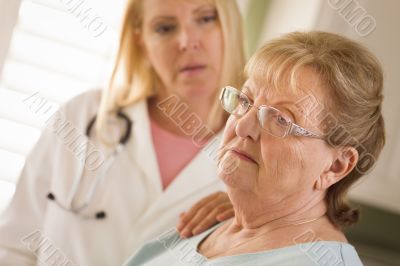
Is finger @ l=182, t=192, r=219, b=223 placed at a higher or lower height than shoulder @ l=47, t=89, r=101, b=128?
lower

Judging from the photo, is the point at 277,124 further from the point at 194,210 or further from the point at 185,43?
the point at 185,43

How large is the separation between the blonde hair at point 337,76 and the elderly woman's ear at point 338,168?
0.06ft

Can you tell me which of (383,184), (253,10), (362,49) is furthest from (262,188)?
(253,10)

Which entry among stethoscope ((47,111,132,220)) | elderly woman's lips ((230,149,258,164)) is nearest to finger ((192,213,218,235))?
elderly woman's lips ((230,149,258,164))

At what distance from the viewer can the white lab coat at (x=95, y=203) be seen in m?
1.38

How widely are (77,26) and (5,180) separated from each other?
0.53 metres

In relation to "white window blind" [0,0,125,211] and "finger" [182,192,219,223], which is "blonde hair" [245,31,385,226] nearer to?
"finger" [182,192,219,223]

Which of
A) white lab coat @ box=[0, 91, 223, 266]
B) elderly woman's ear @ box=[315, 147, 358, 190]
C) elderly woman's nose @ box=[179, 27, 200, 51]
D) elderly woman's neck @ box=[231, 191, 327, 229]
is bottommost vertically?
white lab coat @ box=[0, 91, 223, 266]

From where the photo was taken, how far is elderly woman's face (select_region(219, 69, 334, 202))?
2.82ft

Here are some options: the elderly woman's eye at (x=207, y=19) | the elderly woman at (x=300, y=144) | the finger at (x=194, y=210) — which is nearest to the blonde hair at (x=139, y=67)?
the elderly woman's eye at (x=207, y=19)

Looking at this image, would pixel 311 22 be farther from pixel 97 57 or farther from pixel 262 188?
pixel 262 188

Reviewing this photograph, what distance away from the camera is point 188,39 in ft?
4.69

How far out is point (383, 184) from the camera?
164 centimetres

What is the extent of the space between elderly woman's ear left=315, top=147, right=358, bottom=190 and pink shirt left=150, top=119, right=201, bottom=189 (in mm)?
618
